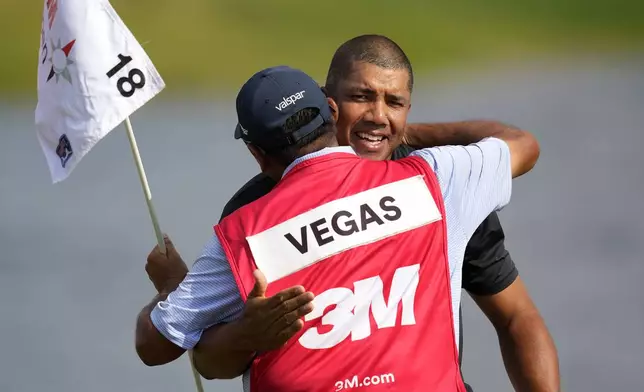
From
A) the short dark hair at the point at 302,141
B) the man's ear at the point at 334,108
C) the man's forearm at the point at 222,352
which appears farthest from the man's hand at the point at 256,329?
the man's ear at the point at 334,108

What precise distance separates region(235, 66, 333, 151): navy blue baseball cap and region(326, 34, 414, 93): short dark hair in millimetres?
678

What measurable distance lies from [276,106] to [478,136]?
0.70 meters

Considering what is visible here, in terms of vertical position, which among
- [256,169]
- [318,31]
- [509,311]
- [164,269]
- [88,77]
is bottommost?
[509,311]

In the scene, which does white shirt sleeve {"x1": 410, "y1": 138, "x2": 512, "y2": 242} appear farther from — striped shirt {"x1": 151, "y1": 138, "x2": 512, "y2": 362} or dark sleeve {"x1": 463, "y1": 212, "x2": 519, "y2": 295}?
dark sleeve {"x1": 463, "y1": 212, "x2": 519, "y2": 295}

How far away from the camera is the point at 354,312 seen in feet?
8.44

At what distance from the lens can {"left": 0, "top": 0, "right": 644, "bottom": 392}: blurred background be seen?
613 centimetres

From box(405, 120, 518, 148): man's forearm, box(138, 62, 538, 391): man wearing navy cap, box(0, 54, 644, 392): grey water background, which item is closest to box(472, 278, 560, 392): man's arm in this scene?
box(405, 120, 518, 148): man's forearm

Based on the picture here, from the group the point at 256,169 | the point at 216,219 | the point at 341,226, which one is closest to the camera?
the point at 341,226

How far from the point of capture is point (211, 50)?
29.3 feet

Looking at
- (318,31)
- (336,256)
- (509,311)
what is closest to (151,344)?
(336,256)

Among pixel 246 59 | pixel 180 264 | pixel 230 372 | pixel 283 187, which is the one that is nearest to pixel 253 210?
pixel 283 187

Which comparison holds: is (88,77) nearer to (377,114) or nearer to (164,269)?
(164,269)

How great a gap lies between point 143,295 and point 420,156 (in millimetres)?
3981

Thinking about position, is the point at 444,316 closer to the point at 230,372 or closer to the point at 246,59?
the point at 230,372
